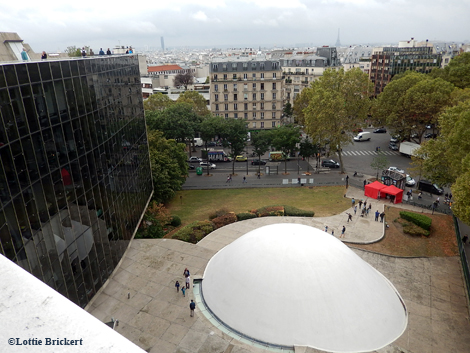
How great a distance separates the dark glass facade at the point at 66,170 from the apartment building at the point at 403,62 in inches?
3913

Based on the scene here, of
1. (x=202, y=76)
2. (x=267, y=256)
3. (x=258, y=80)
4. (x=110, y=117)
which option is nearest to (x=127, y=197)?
(x=110, y=117)

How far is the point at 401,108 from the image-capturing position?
222 feet

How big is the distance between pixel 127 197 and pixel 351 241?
23847mm

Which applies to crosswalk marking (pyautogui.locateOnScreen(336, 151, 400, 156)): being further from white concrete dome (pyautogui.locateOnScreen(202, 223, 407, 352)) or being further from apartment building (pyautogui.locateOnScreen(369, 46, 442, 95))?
white concrete dome (pyautogui.locateOnScreen(202, 223, 407, 352))

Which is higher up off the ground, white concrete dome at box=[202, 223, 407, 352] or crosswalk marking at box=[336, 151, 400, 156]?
white concrete dome at box=[202, 223, 407, 352]

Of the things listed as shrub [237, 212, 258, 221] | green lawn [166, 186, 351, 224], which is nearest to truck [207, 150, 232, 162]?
green lawn [166, 186, 351, 224]

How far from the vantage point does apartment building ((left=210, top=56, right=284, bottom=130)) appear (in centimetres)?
8238

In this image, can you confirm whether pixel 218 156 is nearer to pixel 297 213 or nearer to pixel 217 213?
pixel 217 213

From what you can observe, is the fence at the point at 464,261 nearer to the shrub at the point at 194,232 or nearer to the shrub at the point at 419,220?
the shrub at the point at 419,220

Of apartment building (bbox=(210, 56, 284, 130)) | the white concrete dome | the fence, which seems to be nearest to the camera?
the white concrete dome

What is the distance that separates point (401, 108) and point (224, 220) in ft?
160

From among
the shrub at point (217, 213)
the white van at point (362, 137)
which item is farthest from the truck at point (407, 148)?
the shrub at point (217, 213)

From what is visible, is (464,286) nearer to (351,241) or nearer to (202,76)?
(351,241)

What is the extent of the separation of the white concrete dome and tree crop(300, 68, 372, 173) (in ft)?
117
